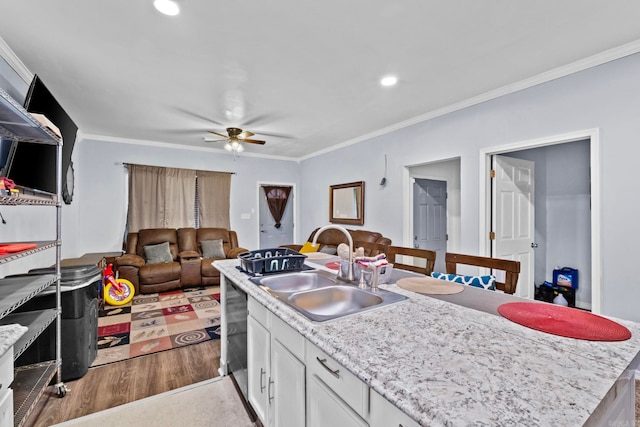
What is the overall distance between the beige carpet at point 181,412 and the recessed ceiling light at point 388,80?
291 cm

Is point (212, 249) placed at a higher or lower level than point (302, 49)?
lower

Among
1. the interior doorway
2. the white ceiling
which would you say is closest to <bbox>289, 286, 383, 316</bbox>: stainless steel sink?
the white ceiling

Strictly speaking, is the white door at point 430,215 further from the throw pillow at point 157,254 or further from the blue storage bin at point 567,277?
the throw pillow at point 157,254

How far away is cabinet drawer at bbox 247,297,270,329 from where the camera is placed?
1458mm

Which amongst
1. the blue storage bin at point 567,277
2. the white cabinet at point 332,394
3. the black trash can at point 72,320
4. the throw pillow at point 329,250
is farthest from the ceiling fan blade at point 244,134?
the blue storage bin at point 567,277

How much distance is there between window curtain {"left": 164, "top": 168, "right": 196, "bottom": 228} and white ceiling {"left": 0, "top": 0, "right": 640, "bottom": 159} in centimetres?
186

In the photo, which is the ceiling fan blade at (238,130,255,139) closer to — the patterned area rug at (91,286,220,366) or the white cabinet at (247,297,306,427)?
the patterned area rug at (91,286,220,366)

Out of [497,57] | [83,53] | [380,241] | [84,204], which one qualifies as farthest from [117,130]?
[497,57]

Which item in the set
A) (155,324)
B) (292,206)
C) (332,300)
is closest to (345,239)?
(292,206)

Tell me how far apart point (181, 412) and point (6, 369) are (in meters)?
1.00

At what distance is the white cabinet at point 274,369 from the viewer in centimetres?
117

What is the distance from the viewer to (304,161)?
6613 mm

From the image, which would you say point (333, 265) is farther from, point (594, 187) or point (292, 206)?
point (292, 206)

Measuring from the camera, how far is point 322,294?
5.16ft
